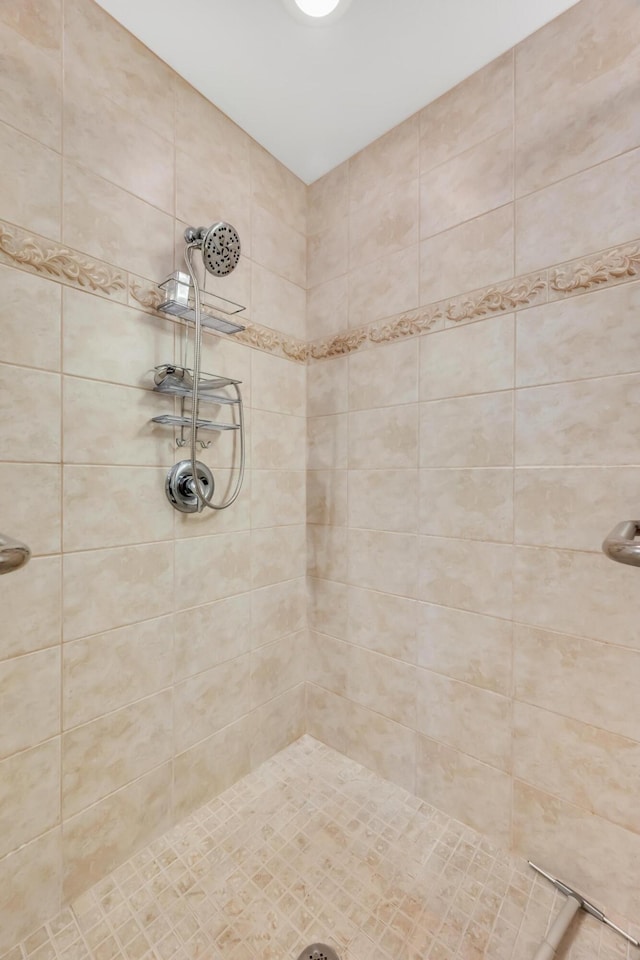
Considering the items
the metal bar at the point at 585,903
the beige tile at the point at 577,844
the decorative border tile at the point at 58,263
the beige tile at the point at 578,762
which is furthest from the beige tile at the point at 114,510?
the metal bar at the point at 585,903

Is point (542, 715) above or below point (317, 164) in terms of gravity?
below

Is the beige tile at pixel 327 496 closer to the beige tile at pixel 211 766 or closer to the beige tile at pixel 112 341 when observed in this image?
the beige tile at pixel 112 341

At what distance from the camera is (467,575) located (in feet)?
4.00

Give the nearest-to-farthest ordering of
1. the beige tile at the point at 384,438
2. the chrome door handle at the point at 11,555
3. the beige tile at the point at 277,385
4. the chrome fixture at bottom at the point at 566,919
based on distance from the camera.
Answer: the chrome door handle at the point at 11,555
the chrome fixture at bottom at the point at 566,919
the beige tile at the point at 384,438
the beige tile at the point at 277,385

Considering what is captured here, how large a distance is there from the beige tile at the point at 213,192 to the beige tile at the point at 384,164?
40cm

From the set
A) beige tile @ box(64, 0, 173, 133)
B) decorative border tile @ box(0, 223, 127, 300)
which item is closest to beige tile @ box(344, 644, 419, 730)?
decorative border tile @ box(0, 223, 127, 300)

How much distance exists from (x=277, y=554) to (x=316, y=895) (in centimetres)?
93

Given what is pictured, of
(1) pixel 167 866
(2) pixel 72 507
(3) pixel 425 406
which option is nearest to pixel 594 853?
(1) pixel 167 866

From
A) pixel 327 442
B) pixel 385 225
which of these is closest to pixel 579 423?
pixel 327 442

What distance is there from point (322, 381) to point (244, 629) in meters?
0.96

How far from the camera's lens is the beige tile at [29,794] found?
896 millimetres

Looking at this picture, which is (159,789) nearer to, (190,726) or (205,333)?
(190,726)

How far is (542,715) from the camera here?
108cm

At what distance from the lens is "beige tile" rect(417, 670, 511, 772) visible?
1.15 meters
